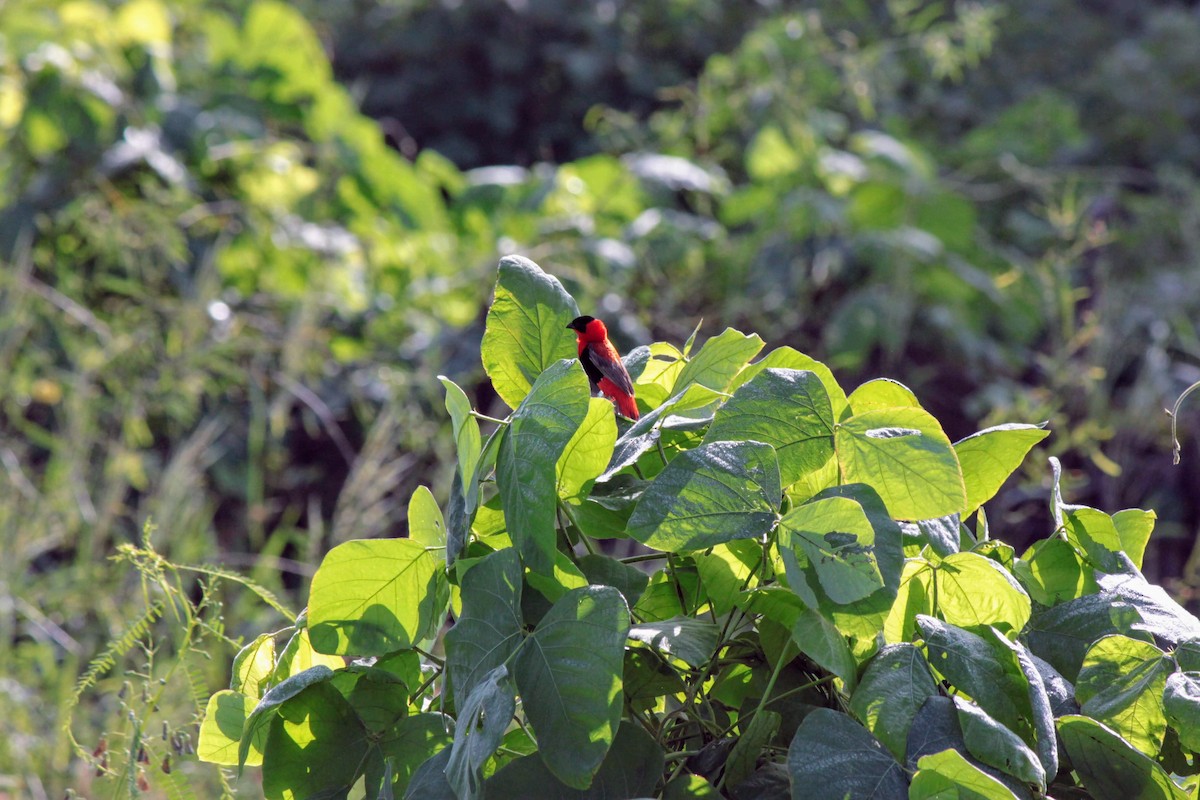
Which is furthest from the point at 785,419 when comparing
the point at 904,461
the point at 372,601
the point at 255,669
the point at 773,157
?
the point at 773,157

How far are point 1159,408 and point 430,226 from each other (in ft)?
7.64

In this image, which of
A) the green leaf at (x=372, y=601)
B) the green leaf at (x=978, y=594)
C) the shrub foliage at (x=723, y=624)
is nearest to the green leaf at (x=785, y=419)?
A: the shrub foliage at (x=723, y=624)

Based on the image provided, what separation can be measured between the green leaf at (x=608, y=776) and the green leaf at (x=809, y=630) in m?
0.10

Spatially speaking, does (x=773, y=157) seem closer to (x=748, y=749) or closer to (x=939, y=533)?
(x=939, y=533)

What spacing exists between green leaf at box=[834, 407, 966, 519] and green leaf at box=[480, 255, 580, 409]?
19 cm

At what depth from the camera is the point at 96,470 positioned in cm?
300

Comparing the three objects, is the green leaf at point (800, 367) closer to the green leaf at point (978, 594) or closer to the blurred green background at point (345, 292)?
the green leaf at point (978, 594)

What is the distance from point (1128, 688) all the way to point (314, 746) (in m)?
0.48

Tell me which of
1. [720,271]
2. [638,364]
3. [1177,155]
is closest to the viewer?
[638,364]

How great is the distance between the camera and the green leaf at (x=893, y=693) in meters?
0.62

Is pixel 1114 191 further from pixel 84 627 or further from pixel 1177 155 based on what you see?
pixel 84 627

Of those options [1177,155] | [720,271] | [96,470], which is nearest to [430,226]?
[720,271]

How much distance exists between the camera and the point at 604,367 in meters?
0.87

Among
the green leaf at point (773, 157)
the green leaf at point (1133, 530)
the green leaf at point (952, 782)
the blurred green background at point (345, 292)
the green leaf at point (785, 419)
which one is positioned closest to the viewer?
the green leaf at point (952, 782)
